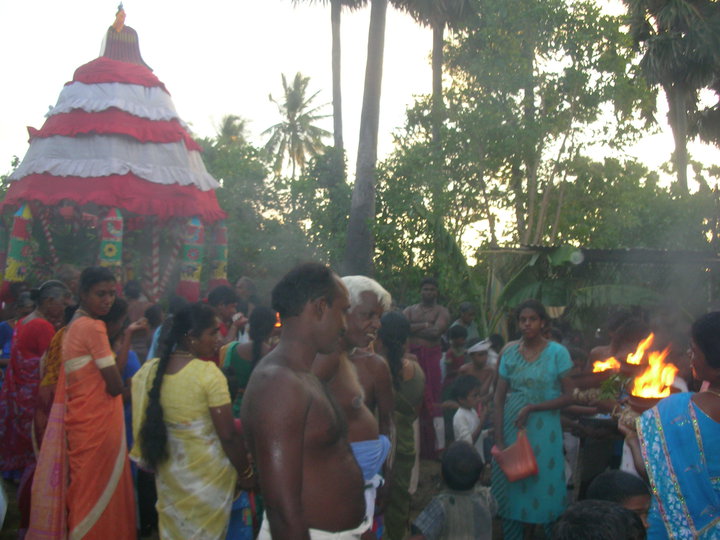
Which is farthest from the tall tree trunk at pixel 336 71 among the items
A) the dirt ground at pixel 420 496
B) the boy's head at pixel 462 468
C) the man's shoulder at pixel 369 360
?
the boy's head at pixel 462 468

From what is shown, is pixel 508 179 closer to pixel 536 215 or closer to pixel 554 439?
pixel 536 215

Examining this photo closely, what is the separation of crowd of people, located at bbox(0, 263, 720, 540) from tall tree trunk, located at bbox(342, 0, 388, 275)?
9309mm

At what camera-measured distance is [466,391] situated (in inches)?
251

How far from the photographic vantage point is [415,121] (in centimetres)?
1639

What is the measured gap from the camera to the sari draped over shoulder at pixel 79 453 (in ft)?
14.6

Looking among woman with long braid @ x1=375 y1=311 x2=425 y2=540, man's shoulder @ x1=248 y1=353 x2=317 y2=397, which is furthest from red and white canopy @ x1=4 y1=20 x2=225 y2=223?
man's shoulder @ x1=248 y1=353 x2=317 y2=397

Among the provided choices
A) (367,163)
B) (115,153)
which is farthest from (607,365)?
(115,153)

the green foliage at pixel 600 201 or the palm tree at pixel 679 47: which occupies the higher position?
the palm tree at pixel 679 47

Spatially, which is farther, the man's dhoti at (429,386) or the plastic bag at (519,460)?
the man's dhoti at (429,386)

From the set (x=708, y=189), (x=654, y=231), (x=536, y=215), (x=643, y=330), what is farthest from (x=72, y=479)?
(x=708, y=189)

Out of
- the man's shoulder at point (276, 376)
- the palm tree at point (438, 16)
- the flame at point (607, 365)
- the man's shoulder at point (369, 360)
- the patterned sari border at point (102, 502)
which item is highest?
the palm tree at point (438, 16)

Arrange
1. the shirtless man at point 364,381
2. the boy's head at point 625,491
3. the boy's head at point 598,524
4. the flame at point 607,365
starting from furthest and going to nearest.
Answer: the flame at point 607,365 → the shirtless man at point 364,381 → the boy's head at point 625,491 → the boy's head at point 598,524

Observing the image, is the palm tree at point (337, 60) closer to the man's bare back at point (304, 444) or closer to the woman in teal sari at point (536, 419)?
the woman in teal sari at point (536, 419)

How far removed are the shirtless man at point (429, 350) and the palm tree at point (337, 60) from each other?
559 inches
